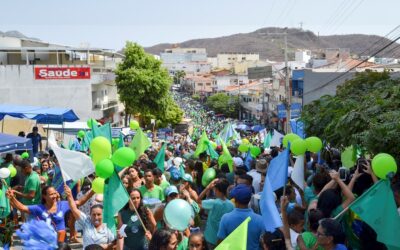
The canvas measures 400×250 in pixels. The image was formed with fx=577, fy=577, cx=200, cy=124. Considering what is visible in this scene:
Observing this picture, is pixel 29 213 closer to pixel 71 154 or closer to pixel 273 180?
pixel 71 154

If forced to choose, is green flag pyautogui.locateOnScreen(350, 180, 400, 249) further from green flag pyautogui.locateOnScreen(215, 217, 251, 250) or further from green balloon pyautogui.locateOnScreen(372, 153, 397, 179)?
green flag pyautogui.locateOnScreen(215, 217, 251, 250)

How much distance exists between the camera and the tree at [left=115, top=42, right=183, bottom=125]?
4147 cm

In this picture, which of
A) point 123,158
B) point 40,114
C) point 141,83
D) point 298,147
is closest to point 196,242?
point 123,158

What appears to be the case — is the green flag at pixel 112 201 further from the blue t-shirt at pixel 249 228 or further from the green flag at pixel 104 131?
the green flag at pixel 104 131

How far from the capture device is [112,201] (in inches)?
228

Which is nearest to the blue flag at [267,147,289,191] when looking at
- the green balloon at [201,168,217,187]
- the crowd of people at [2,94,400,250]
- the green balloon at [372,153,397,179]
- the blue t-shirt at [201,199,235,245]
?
the crowd of people at [2,94,400,250]

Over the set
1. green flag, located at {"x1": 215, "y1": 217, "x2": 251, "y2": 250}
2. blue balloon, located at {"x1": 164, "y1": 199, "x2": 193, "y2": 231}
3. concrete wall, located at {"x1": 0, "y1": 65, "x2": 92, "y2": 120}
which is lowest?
concrete wall, located at {"x1": 0, "y1": 65, "x2": 92, "y2": 120}

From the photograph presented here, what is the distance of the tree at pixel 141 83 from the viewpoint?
41.5 metres

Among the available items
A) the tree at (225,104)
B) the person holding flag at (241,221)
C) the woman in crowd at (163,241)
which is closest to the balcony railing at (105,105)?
the person holding flag at (241,221)

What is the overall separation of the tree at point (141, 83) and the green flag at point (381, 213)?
36.3m

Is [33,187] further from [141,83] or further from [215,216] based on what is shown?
[141,83]

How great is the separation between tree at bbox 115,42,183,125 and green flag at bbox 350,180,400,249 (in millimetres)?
36342

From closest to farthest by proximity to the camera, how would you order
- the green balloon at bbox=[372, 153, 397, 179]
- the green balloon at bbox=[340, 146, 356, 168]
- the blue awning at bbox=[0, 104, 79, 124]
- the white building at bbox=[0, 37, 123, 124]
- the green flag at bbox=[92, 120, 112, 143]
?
the green balloon at bbox=[372, 153, 397, 179]
the green balloon at bbox=[340, 146, 356, 168]
the green flag at bbox=[92, 120, 112, 143]
the blue awning at bbox=[0, 104, 79, 124]
the white building at bbox=[0, 37, 123, 124]

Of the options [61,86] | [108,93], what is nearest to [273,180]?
[61,86]
